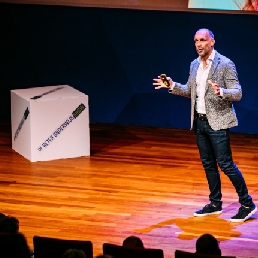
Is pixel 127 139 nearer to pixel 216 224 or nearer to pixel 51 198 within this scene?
pixel 51 198

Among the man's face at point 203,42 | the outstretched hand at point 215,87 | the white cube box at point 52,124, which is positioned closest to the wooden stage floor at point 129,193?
the white cube box at point 52,124

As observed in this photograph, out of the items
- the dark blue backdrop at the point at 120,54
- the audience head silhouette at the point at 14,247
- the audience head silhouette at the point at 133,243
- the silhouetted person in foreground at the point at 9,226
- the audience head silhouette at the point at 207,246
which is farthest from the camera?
the dark blue backdrop at the point at 120,54

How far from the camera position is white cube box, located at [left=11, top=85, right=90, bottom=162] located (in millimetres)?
7664

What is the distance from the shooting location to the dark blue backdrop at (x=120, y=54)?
9000 mm

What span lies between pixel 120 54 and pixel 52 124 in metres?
2.08

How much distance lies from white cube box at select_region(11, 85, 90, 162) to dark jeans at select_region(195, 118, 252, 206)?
2.16 meters

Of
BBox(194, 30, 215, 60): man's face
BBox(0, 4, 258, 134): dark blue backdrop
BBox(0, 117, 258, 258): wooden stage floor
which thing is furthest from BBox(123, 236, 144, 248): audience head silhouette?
BBox(0, 4, 258, 134): dark blue backdrop

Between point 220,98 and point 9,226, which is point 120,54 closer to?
point 220,98

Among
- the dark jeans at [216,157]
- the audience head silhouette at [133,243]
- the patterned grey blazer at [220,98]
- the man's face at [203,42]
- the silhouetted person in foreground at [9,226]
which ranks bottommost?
the audience head silhouette at [133,243]

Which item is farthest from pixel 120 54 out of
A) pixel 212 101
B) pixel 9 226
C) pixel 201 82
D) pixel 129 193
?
pixel 9 226

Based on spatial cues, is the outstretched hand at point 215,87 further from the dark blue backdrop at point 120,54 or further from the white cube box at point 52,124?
the dark blue backdrop at point 120,54

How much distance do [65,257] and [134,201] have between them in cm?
294

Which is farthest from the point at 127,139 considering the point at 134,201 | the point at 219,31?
the point at 134,201

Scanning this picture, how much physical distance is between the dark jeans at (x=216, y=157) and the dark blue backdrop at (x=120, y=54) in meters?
3.16
